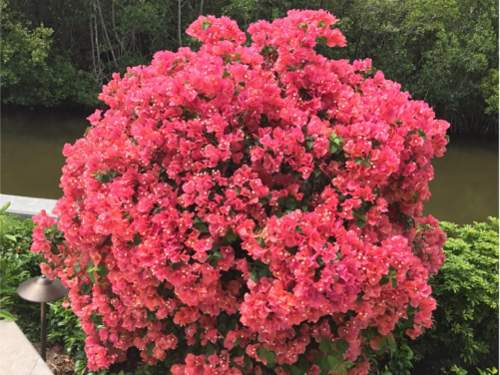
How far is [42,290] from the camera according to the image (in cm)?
297

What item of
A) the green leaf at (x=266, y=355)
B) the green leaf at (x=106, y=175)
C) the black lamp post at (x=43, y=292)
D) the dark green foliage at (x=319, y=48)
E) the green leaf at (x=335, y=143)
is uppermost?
the green leaf at (x=335, y=143)

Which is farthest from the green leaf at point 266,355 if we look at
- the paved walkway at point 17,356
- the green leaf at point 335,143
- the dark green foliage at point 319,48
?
the dark green foliage at point 319,48

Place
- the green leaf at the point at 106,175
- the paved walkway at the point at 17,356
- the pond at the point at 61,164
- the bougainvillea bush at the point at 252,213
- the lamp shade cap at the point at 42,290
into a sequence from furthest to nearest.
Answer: the pond at the point at 61,164, the lamp shade cap at the point at 42,290, the paved walkway at the point at 17,356, the green leaf at the point at 106,175, the bougainvillea bush at the point at 252,213

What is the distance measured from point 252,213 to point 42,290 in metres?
1.39

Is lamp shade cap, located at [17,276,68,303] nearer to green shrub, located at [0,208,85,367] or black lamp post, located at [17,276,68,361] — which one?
black lamp post, located at [17,276,68,361]

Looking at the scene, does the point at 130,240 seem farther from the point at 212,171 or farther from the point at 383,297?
the point at 383,297

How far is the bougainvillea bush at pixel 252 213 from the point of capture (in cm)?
213

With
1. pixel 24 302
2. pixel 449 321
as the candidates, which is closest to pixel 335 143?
pixel 449 321

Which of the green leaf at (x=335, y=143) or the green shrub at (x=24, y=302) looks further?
the green shrub at (x=24, y=302)

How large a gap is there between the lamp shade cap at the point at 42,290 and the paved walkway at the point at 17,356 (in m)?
0.21

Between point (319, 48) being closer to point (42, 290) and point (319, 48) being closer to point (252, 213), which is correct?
point (42, 290)

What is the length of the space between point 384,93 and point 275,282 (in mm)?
1134

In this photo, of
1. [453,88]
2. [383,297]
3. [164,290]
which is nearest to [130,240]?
[164,290]

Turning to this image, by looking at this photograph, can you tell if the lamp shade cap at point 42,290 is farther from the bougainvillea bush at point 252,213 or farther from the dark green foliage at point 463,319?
the dark green foliage at point 463,319
